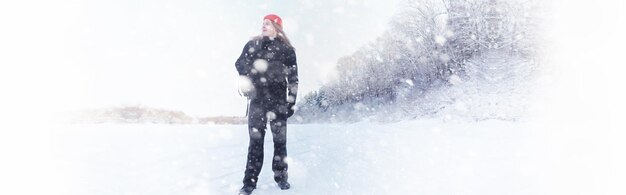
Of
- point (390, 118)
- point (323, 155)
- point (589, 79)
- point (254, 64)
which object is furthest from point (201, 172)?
point (390, 118)

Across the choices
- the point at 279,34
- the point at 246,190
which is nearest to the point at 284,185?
the point at 246,190

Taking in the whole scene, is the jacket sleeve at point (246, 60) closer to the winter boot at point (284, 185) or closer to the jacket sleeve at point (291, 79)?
the jacket sleeve at point (291, 79)

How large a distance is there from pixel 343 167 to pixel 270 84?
1.92 meters

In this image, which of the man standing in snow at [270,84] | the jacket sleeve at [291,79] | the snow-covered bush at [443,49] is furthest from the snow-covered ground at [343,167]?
the snow-covered bush at [443,49]

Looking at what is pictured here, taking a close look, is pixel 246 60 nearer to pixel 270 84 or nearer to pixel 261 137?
pixel 270 84

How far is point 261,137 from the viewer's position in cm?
441

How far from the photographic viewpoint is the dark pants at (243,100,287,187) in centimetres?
431

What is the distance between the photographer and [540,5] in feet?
49.8

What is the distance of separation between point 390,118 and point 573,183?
54.5 ft

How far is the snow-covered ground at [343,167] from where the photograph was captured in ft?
14.2

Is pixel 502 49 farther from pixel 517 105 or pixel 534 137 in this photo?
pixel 534 137

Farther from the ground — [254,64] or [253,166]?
[254,64]

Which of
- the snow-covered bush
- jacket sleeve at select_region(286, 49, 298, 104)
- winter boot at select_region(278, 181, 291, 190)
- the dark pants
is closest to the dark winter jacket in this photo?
jacket sleeve at select_region(286, 49, 298, 104)

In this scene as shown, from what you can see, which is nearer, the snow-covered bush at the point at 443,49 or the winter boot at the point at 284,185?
the winter boot at the point at 284,185
